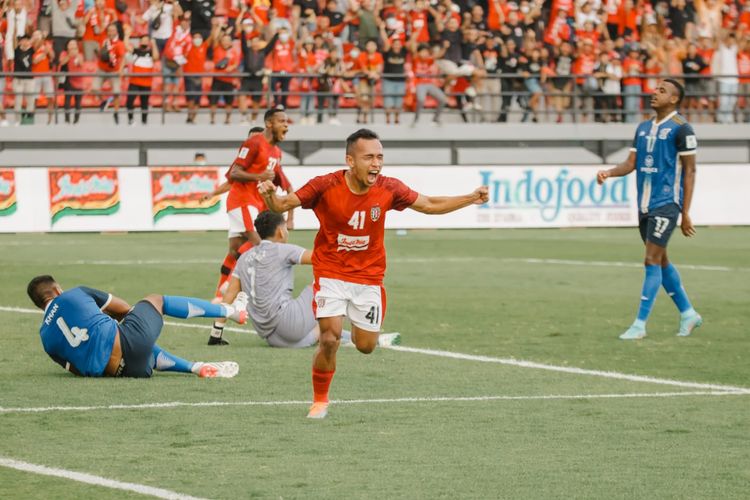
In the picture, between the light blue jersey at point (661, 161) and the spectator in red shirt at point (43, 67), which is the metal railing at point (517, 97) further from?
the light blue jersey at point (661, 161)

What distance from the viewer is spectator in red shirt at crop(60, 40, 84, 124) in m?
31.8

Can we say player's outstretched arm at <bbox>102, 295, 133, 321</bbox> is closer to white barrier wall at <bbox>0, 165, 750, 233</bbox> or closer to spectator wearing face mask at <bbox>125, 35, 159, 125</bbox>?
white barrier wall at <bbox>0, 165, 750, 233</bbox>

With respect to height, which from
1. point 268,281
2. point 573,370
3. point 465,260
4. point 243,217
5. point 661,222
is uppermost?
point 661,222

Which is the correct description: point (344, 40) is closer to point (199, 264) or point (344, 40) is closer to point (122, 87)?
point (122, 87)

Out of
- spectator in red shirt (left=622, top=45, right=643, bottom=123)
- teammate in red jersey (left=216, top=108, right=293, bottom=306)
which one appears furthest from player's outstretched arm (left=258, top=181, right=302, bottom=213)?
spectator in red shirt (left=622, top=45, right=643, bottom=123)

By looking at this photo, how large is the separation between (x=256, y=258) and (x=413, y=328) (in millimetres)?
2272

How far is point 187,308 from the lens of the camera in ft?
35.9

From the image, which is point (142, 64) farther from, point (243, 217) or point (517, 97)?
point (243, 217)

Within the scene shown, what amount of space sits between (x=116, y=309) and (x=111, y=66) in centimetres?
2234

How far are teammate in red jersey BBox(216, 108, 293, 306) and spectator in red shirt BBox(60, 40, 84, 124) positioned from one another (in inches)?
635

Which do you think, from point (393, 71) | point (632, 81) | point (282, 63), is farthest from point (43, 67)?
point (632, 81)

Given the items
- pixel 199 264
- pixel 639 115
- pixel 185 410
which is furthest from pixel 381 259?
pixel 639 115

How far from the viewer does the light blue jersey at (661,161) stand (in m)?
13.4

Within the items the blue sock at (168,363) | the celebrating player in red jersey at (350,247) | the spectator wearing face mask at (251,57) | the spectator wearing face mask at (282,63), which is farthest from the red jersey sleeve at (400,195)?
A: the spectator wearing face mask at (282,63)
